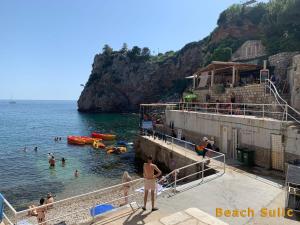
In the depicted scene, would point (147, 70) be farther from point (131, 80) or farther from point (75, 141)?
point (75, 141)

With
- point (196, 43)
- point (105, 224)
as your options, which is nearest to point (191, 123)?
point (105, 224)

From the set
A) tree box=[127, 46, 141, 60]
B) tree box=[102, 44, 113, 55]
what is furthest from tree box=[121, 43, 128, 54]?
tree box=[102, 44, 113, 55]

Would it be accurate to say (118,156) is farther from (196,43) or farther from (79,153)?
(196,43)

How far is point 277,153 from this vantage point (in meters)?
16.1

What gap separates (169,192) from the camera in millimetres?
12117

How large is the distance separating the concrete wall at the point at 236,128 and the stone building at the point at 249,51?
3619 cm

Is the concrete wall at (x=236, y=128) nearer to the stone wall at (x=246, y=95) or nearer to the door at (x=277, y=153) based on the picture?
the door at (x=277, y=153)

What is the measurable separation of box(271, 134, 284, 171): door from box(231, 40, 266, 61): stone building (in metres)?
43.4

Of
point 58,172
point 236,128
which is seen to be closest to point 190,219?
point 236,128

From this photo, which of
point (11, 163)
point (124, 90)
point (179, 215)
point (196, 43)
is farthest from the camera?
point (124, 90)

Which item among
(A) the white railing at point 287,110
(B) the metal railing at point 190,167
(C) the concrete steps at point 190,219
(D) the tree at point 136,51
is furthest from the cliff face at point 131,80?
(C) the concrete steps at point 190,219

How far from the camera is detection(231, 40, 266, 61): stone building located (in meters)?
57.6

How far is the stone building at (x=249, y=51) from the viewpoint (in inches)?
2269

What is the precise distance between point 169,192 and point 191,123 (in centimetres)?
1409
